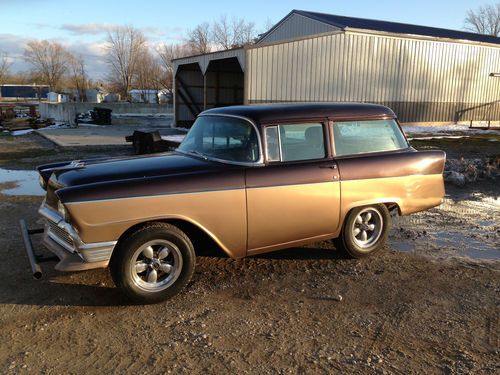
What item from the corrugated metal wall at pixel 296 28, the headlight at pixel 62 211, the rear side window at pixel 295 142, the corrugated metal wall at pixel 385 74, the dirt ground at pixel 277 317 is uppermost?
the corrugated metal wall at pixel 296 28

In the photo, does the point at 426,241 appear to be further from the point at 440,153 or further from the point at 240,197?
the point at 240,197

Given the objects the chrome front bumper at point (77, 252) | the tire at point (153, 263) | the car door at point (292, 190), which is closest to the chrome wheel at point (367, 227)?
the car door at point (292, 190)

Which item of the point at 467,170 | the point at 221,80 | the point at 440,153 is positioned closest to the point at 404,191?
the point at 440,153

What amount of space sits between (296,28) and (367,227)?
93.6ft

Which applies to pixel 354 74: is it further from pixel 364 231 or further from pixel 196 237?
pixel 196 237

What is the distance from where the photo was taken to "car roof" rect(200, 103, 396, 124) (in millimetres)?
4512

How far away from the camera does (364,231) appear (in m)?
5.11

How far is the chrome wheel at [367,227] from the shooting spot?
16.5 ft

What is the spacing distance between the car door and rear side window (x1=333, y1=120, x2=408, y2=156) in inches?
7.9

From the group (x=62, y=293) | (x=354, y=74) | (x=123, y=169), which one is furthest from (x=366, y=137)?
(x=354, y=74)

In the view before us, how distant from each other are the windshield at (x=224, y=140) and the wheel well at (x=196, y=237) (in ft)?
2.57

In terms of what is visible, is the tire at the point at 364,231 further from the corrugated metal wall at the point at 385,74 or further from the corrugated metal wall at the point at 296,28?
the corrugated metal wall at the point at 296,28

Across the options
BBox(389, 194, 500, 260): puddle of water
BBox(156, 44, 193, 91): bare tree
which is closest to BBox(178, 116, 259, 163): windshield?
BBox(389, 194, 500, 260): puddle of water

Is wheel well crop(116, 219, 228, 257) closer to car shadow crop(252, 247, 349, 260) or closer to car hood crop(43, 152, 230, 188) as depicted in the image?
car hood crop(43, 152, 230, 188)
